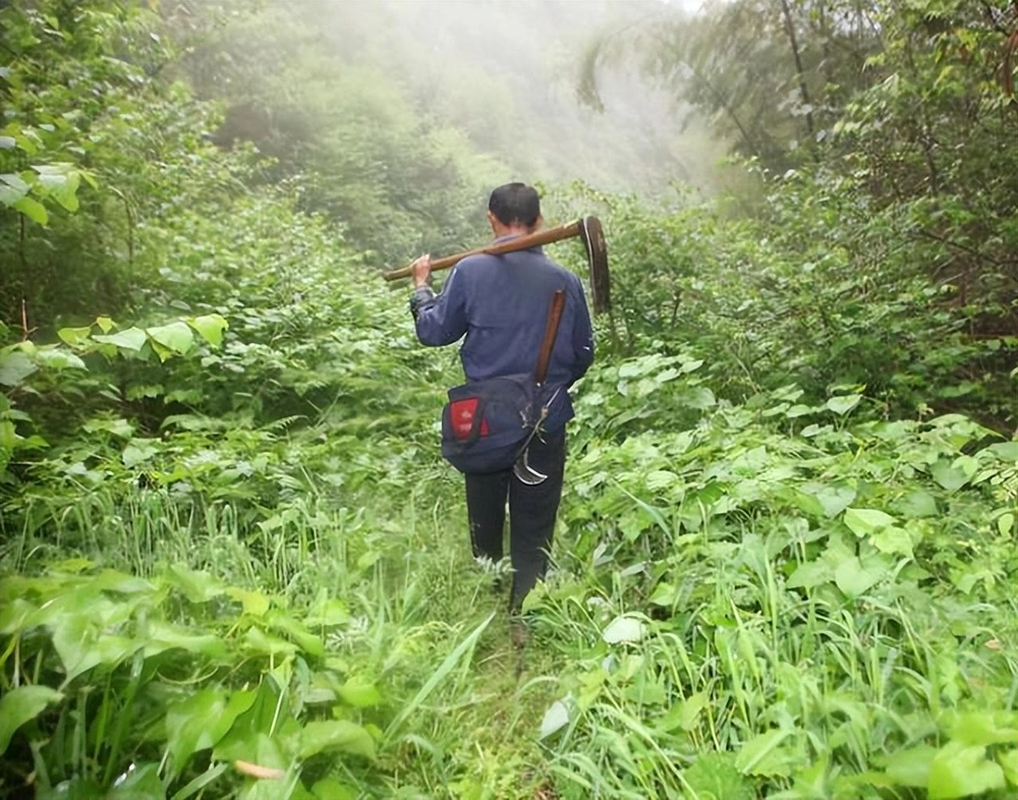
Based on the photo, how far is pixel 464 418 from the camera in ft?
8.30

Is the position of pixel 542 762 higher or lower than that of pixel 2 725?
lower

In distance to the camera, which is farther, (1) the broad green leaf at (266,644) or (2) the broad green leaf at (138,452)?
(2) the broad green leaf at (138,452)

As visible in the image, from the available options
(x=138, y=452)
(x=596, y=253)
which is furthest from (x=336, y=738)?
(x=138, y=452)

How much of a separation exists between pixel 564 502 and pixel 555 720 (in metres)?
1.49

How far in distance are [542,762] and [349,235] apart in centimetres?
1357

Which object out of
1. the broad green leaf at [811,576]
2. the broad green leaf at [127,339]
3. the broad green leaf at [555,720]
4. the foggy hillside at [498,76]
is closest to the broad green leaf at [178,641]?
the broad green leaf at [127,339]

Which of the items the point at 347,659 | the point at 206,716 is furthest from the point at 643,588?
the point at 206,716

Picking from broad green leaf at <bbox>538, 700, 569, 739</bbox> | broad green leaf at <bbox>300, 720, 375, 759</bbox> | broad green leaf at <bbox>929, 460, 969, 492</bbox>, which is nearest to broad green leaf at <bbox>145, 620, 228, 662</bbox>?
broad green leaf at <bbox>300, 720, 375, 759</bbox>

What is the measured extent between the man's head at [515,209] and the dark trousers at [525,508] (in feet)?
2.76

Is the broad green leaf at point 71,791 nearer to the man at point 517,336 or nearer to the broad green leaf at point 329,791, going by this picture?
the broad green leaf at point 329,791

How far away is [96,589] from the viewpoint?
1.29 metres

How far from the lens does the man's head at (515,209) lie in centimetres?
257

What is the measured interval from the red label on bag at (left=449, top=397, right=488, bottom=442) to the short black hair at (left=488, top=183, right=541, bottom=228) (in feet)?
2.40

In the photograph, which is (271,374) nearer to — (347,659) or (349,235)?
(347,659)
